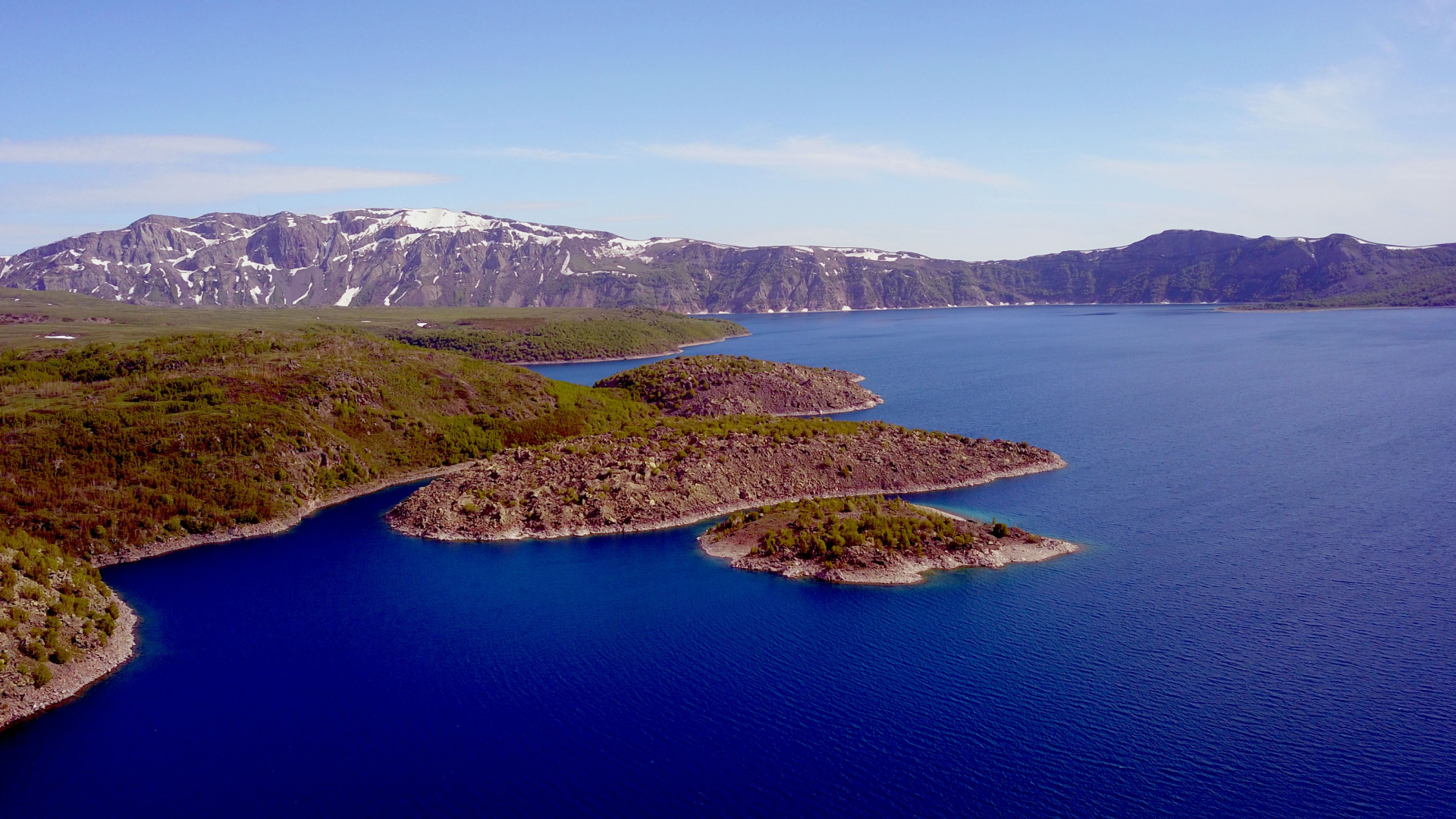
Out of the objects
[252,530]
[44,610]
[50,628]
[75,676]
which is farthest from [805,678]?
[252,530]

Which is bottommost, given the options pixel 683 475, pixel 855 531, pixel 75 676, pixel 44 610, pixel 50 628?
pixel 75 676

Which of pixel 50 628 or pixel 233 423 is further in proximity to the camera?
pixel 233 423

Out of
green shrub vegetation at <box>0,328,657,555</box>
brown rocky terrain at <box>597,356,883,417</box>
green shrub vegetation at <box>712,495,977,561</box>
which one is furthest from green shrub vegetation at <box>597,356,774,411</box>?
green shrub vegetation at <box>712,495,977,561</box>

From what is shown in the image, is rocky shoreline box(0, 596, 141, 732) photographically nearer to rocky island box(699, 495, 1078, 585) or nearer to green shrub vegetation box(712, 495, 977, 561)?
rocky island box(699, 495, 1078, 585)

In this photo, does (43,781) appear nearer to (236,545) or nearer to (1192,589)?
(236,545)

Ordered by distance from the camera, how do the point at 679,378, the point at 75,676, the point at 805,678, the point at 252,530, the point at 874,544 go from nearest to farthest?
the point at 805,678 → the point at 75,676 → the point at 874,544 → the point at 252,530 → the point at 679,378

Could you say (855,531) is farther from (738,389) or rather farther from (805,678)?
(738,389)
